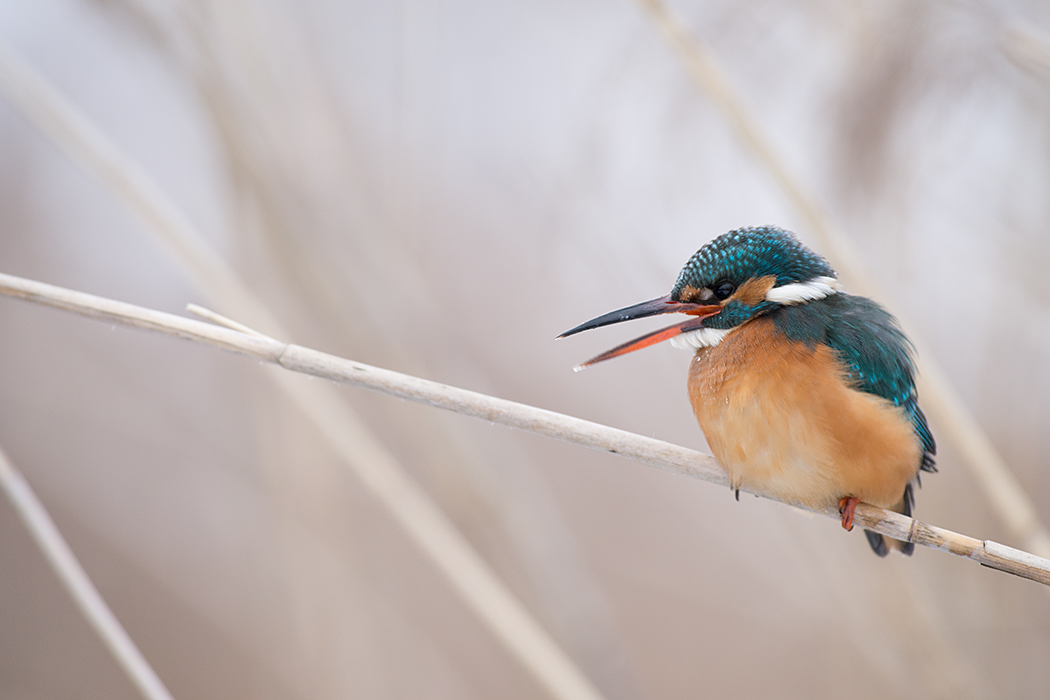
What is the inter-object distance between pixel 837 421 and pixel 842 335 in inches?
4.0

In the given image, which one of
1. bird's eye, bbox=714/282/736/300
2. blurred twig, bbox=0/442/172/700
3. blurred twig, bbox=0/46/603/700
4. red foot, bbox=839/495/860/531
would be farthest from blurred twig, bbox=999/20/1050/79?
blurred twig, bbox=0/442/172/700

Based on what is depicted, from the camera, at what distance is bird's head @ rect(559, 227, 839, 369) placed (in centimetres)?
74

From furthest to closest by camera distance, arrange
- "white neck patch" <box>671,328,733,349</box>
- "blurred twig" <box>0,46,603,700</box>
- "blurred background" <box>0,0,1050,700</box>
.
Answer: "blurred background" <box>0,0,1050,700</box> → "blurred twig" <box>0,46,603,700</box> → "white neck patch" <box>671,328,733,349</box>

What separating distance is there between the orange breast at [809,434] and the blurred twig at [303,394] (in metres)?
0.46

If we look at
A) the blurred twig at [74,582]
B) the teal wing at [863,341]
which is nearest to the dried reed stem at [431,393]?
the teal wing at [863,341]

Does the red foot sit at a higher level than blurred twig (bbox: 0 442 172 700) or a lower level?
lower

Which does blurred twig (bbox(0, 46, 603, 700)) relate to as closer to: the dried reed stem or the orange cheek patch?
the dried reed stem

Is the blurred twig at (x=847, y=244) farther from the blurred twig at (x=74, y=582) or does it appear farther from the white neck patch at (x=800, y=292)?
the blurred twig at (x=74, y=582)

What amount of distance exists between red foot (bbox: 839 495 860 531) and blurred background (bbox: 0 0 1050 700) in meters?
0.34

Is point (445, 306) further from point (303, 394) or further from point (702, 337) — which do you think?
point (702, 337)

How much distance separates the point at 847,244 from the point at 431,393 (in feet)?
1.97

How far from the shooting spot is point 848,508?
69 centimetres

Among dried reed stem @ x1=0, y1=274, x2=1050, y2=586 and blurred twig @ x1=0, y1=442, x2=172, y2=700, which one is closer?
dried reed stem @ x1=0, y1=274, x2=1050, y2=586

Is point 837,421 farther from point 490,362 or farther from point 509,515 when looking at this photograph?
point 490,362
